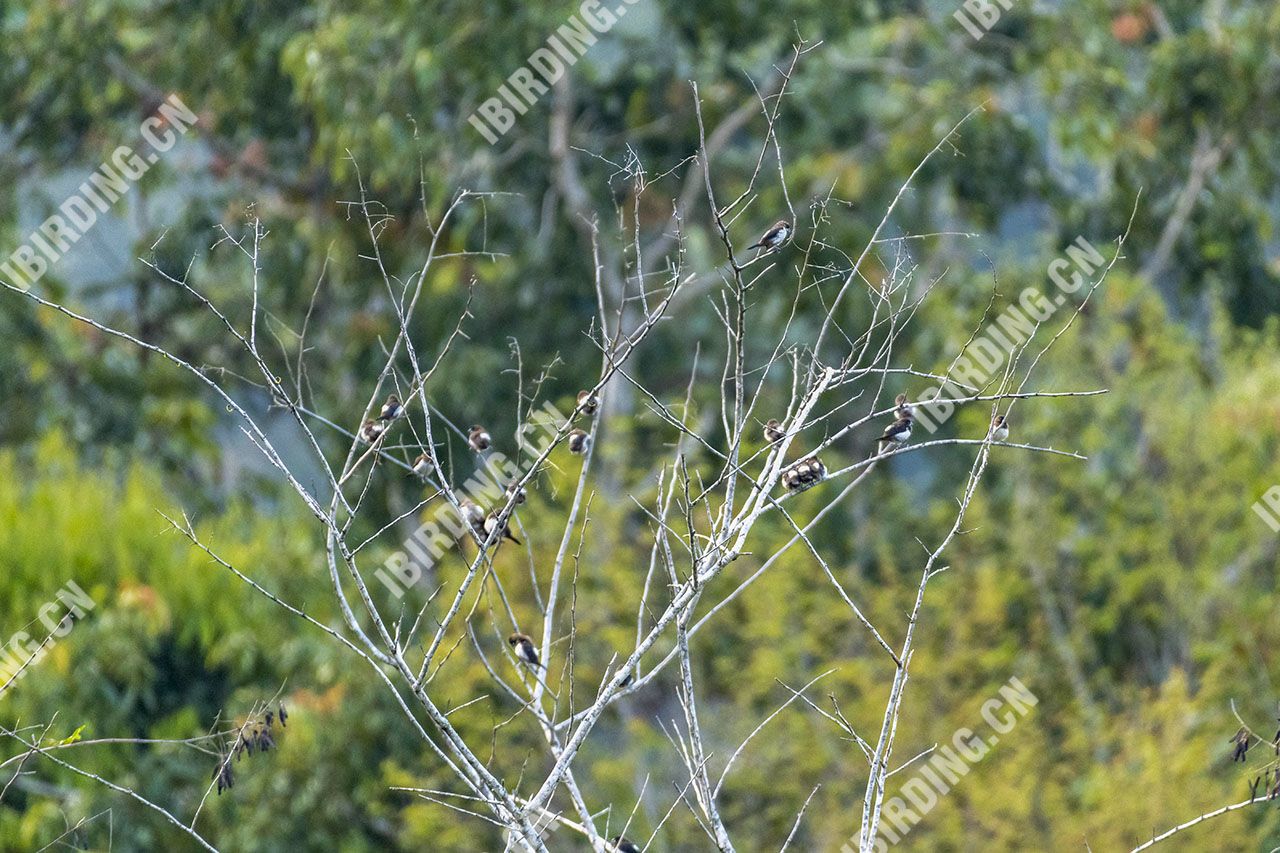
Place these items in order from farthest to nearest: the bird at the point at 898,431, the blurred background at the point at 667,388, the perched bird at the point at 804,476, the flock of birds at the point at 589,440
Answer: the blurred background at the point at 667,388
the bird at the point at 898,431
the perched bird at the point at 804,476
the flock of birds at the point at 589,440

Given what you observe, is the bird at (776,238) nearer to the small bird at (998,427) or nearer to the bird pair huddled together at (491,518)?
the small bird at (998,427)

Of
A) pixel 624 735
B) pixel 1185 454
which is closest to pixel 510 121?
pixel 624 735

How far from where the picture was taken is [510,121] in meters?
11.8

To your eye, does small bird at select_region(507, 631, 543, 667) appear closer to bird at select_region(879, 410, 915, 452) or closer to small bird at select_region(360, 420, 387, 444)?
small bird at select_region(360, 420, 387, 444)

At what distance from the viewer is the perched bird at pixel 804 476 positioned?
4.88 meters

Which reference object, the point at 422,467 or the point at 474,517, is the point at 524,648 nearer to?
the point at 474,517

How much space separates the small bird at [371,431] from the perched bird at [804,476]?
40.7 inches

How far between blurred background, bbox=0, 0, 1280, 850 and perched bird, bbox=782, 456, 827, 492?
440 cm

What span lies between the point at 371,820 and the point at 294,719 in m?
0.80

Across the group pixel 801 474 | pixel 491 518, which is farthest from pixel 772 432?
pixel 491 518

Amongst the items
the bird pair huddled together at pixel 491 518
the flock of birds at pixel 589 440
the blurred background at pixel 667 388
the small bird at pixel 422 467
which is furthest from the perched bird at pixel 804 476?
the blurred background at pixel 667 388

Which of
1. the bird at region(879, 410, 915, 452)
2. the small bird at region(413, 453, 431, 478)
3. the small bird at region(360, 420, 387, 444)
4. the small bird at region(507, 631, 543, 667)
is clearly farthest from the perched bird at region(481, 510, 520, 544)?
the bird at region(879, 410, 915, 452)

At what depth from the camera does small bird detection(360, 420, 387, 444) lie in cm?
483

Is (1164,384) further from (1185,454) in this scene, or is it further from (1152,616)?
(1152,616)
